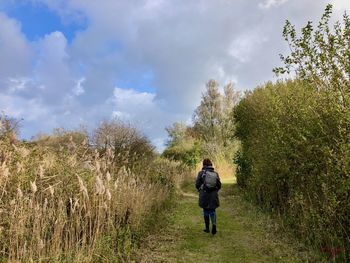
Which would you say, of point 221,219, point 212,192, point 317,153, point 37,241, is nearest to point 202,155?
point 221,219

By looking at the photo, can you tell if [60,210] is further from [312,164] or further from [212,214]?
[212,214]

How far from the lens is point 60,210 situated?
6441 millimetres

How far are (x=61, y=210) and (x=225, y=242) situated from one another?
4758 mm

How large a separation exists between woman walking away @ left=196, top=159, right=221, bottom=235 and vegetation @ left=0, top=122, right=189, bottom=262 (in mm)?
2161

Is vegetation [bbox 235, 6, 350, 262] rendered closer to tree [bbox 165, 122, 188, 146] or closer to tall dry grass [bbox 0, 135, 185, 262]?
tall dry grass [bbox 0, 135, 185, 262]

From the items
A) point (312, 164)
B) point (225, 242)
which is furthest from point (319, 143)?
point (225, 242)

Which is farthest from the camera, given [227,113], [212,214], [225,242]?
[227,113]

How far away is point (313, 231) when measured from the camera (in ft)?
26.7

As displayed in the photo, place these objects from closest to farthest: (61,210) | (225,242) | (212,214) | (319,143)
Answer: (61,210) → (319,143) → (225,242) → (212,214)

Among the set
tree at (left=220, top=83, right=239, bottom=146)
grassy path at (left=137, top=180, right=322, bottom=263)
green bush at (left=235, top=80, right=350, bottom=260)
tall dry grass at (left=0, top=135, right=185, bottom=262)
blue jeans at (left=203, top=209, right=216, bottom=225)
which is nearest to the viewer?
tall dry grass at (left=0, top=135, right=185, bottom=262)

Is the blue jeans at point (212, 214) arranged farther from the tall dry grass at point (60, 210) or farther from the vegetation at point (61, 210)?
the tall dry grass at point (60, 210)

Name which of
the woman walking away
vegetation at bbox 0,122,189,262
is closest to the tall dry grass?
vegetation at bbox 0,122,189,262

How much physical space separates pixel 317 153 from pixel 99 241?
4.58 m

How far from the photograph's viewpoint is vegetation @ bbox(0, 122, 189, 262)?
593 cm
